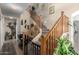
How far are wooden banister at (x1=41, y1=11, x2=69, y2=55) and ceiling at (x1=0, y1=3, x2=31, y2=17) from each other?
0.42 metres

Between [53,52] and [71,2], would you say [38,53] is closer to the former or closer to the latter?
[53,52]

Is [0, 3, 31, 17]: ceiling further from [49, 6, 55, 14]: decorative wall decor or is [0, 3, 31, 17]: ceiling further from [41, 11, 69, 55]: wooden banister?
[41, 11, 69, 55]: wooden banister

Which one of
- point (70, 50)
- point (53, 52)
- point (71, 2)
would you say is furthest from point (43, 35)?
point (71, 2)

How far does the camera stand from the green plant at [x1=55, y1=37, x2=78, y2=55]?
5.95 ft

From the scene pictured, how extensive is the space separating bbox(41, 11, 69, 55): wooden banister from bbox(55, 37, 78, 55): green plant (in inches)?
1.9

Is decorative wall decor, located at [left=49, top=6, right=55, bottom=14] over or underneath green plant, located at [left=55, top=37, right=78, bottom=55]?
over

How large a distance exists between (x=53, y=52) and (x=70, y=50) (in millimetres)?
200

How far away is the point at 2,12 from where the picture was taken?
1801 mm

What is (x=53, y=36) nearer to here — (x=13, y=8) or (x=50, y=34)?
(x=50, y=34)

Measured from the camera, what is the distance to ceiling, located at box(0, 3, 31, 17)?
1801mm

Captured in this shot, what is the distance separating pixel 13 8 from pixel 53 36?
573 millimetres

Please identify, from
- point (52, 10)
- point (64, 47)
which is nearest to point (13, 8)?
point (52, 10)

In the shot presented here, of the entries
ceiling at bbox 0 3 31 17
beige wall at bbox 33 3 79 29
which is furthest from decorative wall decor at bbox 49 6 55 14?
ceiling at bbox 0 3 31 17
